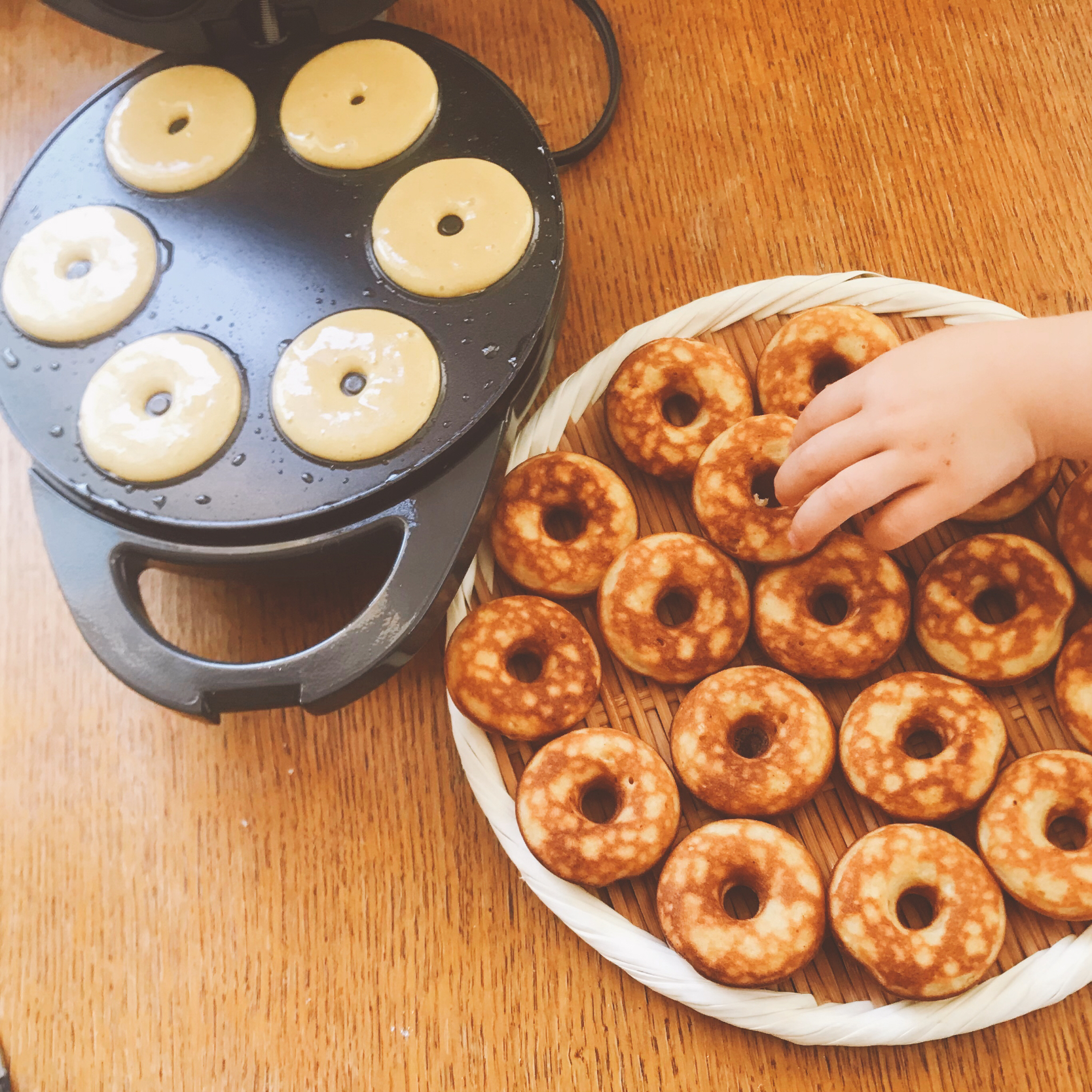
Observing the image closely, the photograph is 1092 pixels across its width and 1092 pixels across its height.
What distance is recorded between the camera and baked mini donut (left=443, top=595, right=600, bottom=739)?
0.77 metres

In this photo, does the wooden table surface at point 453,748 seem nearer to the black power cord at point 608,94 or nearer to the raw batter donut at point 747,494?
the black power cord at point 608,94

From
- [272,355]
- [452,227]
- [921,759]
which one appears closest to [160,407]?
[272,355]

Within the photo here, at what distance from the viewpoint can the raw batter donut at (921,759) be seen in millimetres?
734

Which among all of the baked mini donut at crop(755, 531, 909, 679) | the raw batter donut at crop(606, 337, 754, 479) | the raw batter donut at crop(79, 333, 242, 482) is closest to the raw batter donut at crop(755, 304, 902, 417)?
the raw batter donut at crop(606, 337, 754, 479)

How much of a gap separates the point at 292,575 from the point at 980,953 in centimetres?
61

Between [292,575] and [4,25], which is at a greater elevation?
[4,25]

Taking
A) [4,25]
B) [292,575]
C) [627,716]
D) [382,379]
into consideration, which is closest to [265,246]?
[382,379]

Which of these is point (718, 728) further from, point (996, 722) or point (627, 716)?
point (996, 722)

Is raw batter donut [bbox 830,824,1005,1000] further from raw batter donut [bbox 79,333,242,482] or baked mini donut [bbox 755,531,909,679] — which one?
raw batter donut [bbox 79,333,242,482]

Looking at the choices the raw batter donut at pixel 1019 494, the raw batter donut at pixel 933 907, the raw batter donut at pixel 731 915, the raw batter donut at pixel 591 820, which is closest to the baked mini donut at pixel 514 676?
the raw batter donut at pixel 591 820

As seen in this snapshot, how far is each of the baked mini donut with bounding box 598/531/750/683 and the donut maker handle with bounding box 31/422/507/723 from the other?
0.14 m

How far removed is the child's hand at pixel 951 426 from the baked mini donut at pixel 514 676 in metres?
0.22

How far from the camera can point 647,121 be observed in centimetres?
103

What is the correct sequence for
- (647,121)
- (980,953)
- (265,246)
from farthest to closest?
(647,121)
(265,246)
(980,953)
